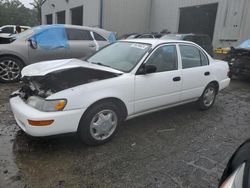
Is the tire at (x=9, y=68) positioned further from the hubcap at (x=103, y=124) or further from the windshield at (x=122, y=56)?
the hubcap at (x=103, y=124)

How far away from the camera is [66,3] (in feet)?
71.7

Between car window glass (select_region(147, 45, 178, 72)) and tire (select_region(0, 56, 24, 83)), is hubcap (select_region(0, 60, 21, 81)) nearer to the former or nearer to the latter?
tire (select_region(0, 56, 24, 83))

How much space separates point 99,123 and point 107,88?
0.51 m

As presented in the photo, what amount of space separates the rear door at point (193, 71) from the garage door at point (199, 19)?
11095 millimetres

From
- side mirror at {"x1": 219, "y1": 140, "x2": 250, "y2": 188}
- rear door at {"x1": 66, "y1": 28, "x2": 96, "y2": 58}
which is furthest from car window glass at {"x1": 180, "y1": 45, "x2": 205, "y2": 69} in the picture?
rear door at {"x1": 66, "y1": 28, "x2": 96, "y2": 58}

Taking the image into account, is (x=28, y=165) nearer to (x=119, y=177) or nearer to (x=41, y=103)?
(x=41, y=103)

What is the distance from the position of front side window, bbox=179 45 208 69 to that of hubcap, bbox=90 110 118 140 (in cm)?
179

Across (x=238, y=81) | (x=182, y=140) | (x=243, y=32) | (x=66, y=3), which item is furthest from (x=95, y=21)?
(x=182, y=140)

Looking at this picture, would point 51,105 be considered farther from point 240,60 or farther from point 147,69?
point 240,60

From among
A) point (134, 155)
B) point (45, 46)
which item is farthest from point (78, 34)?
point (134, 155)

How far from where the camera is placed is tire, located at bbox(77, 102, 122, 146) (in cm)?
314

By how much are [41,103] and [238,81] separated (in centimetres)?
773

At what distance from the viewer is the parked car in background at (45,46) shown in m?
6.28

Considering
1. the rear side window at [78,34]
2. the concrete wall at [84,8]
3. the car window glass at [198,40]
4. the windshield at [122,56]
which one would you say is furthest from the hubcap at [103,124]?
the concrete wall at [84,8]
